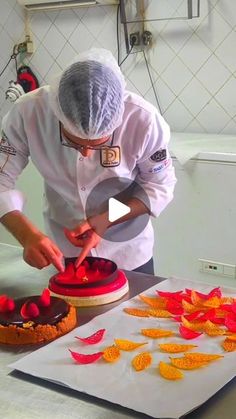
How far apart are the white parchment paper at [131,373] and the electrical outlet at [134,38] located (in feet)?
5.69

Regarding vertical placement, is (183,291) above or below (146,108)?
below

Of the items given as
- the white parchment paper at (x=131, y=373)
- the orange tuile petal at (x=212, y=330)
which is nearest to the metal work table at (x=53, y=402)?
the white parchment paper at (x=131, y=373)

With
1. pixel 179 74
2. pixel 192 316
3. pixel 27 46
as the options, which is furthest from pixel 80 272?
pixel 27 46

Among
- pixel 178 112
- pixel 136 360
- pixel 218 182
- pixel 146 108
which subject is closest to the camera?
pixel 136 360

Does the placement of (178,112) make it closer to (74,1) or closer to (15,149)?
(74,1)

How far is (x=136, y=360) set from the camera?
0.88 metres

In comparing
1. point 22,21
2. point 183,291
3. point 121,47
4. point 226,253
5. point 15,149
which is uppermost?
point 22,21

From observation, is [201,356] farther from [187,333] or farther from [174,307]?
[174,307]

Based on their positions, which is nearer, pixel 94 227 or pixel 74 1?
pixel 94 227

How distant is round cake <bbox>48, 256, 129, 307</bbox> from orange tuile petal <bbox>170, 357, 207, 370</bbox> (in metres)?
0.27

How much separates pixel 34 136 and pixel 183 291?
52 cm

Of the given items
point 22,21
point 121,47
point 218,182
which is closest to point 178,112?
point 121,47
